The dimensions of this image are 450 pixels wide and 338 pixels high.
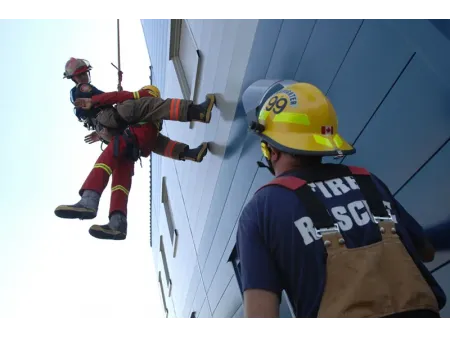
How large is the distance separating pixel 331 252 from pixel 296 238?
0.44ft

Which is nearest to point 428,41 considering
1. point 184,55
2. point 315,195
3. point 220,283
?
point 315,195

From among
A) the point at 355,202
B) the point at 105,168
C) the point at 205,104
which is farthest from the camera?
the point at 205,104

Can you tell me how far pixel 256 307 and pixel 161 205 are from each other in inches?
434

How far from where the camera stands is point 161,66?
30.8 feet

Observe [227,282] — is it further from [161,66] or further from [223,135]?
[161,66]

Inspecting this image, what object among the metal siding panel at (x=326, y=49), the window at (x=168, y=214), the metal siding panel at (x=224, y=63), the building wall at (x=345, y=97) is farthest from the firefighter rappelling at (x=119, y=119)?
the window at (x=168, y=214)

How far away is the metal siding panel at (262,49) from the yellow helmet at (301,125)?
6.08 ft

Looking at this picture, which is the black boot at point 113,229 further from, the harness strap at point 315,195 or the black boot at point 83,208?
the harness strap at point 315,195

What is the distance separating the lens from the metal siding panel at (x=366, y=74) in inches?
98.5

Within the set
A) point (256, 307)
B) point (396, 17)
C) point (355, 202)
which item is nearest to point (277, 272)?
point (256, 307)

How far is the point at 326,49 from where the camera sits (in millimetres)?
3205

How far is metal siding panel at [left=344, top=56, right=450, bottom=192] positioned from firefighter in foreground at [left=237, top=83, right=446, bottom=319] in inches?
18.0

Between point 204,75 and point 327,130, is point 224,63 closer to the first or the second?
point 204,75

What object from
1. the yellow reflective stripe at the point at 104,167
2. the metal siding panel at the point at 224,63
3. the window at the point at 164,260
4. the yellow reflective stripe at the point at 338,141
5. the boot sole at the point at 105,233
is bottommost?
the window at the point at 164,260
